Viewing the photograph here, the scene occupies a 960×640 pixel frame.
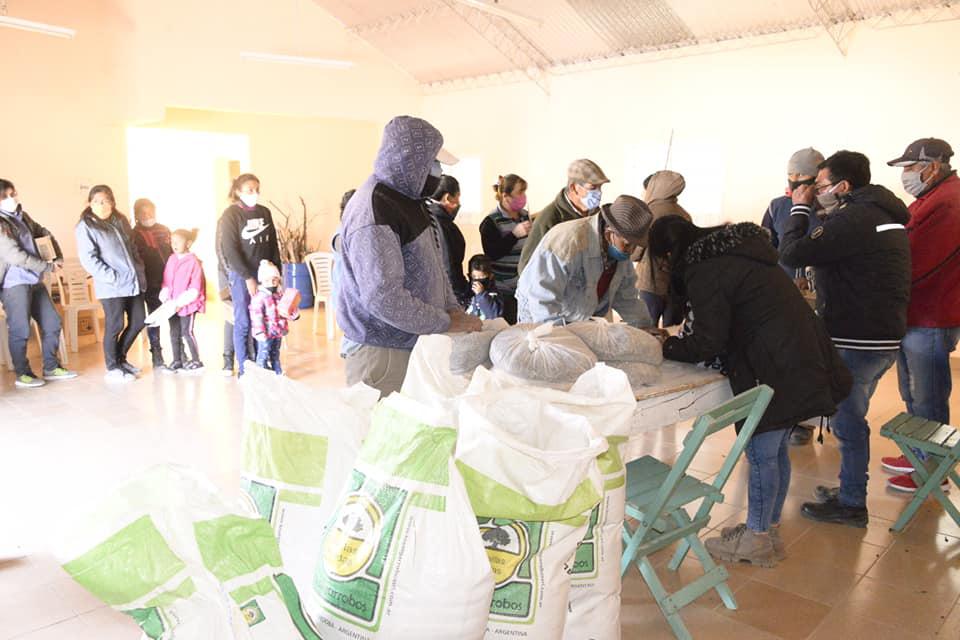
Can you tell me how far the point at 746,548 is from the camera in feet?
9.63

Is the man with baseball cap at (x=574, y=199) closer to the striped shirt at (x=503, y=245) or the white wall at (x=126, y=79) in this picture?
the striped shirt at (x=503, y=245)

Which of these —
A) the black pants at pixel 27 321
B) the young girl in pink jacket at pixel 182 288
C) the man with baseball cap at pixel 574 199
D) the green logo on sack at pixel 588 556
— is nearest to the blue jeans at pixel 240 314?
the young girl in pink jacket at pixel 182 288

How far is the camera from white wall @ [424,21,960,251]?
279 inches

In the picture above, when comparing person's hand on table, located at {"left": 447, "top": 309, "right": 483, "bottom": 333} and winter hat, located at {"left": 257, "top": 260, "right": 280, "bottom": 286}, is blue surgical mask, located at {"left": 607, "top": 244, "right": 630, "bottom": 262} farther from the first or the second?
winter hat, located at {"left": 257, "top": 260, "right": 280, "bottom": 286}

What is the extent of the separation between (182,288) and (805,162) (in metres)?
4.73

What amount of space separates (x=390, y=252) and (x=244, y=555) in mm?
1299

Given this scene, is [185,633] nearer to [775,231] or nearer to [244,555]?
[244,555]

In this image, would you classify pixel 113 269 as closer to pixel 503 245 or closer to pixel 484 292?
pixel 484 292

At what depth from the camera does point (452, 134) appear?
1140 cm

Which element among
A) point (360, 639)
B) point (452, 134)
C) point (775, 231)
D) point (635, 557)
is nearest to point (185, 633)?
point (360, 639)

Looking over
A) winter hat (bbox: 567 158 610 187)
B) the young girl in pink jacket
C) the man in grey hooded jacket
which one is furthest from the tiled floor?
winter hat (bbox: 567 158 610 187)

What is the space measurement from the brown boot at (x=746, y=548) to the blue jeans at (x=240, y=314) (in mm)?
3816

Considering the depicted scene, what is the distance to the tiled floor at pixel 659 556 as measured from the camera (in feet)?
8.31

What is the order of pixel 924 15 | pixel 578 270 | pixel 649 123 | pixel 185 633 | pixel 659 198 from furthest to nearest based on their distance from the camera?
pixel 649 123
pixel 924 15
pixel 659 198
pixel 578 270
pixel 185 633
